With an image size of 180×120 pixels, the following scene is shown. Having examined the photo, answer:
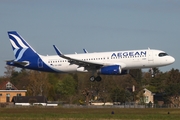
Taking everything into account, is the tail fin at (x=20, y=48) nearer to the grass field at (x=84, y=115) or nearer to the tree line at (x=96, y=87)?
the grass field at (x=84, y=115)

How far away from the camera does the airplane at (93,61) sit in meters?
73.8

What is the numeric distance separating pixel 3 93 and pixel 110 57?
66.2 metres

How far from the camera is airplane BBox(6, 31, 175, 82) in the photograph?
7381cm

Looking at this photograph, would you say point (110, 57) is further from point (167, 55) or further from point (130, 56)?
point (167, 55)

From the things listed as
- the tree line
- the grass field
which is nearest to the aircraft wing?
the grass field

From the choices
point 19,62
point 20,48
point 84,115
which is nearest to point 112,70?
point 84,115

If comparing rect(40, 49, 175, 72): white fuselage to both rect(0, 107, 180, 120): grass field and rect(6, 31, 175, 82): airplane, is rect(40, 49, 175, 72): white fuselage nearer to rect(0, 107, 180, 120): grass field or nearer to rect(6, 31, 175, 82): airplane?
rect(6, 31, 175, 82): airplane

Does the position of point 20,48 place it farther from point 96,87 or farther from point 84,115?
point 96,87

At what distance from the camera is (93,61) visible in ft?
250

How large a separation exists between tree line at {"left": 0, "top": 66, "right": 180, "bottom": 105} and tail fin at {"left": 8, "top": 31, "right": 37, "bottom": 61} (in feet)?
126

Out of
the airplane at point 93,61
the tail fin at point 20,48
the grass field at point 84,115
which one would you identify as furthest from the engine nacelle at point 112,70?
the tail fin at point 20,48

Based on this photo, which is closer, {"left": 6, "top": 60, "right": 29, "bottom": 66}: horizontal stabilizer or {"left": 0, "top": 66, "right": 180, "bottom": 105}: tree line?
{"left": 6, "top": 60, "right": 29, "bottom": 66}: horizontal stabilizer

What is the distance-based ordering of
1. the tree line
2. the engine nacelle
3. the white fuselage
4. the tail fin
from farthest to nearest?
the tree line < the tail fin < the engine nacelle < the white fuselage

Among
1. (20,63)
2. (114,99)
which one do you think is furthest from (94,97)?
(20,63)
